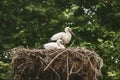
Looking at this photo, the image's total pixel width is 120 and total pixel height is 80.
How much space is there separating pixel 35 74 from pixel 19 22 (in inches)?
178

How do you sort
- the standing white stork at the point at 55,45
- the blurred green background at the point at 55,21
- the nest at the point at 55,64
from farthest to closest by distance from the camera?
the blurred green background at the point at 55,21
the standing white stork at the point at 55,45
the nest at the point at 55,64

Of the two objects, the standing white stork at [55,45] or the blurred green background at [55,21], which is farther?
the blurred green background at [55,21]

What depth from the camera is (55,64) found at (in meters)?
11.9

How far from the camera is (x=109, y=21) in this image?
55.2 ft

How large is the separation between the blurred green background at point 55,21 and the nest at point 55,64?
129 inches

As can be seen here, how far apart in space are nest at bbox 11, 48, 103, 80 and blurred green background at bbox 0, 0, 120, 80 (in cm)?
328

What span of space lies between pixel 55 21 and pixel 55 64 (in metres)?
4.35

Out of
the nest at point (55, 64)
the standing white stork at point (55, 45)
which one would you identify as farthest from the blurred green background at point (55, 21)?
the nest at point (55, 64)

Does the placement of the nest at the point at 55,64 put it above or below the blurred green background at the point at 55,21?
above

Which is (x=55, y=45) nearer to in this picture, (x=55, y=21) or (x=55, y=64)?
(x=55, y=64)

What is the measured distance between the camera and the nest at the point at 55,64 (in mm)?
11906

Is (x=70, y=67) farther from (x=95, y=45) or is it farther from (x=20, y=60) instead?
(x=95, y=45)

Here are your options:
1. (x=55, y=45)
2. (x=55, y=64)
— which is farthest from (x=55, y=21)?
(x=55, y=64)

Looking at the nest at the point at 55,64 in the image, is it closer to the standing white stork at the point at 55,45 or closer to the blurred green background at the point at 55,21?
the standing white stork at the point at 55,45
